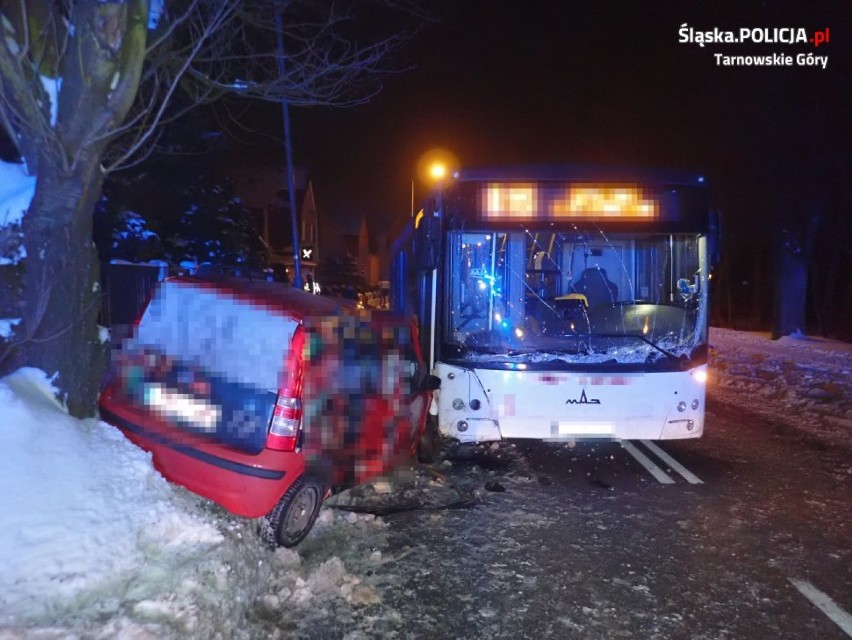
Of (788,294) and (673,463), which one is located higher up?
(788,294)

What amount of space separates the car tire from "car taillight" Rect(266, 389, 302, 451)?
37cm

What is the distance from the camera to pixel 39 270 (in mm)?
5215

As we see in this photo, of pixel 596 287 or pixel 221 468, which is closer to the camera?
pixel 221 468

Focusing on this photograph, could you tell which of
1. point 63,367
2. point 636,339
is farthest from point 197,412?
point 636,339

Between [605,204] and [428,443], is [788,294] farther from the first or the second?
[428,443]

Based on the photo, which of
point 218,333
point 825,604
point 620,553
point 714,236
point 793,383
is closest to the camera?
point 825,604

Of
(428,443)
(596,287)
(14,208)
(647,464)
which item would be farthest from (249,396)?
(647,464)

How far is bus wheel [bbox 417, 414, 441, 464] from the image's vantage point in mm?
7430

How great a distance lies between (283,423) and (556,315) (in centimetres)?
370

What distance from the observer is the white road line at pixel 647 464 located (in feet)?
23.1

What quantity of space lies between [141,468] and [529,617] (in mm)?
2707

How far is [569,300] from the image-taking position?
7.50 m

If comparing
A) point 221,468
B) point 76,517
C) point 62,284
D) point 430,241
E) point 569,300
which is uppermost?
point 430,241

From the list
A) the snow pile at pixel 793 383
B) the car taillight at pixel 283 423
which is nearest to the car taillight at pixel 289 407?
the car taillight at pixel 283 423
